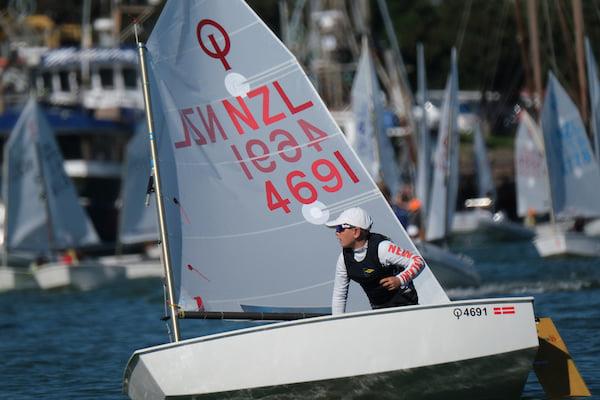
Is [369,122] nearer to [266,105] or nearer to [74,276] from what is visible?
[74,276]

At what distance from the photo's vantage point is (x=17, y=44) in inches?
2403

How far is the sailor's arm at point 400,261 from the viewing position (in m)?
10.4

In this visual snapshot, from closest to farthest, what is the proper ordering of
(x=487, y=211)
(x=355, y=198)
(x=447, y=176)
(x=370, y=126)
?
(x=355, y=198) → (x=447, y=176) → (x=370, y=126) → (x=487, y=211)

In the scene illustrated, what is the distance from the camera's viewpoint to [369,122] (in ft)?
105

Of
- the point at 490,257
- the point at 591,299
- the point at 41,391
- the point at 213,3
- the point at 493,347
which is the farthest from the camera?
the point at 490,257

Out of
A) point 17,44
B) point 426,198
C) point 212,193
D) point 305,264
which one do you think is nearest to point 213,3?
point 212,193

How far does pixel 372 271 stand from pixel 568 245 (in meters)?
19.1

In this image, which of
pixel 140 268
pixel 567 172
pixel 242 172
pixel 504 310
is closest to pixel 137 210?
pixel 140 268

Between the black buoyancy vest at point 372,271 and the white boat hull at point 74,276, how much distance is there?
20.0 metres

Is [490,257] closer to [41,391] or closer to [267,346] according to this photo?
[41,391]

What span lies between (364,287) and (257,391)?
1.19 meters

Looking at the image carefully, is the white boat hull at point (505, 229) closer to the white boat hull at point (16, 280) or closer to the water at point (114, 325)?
the water at point (114, 325)

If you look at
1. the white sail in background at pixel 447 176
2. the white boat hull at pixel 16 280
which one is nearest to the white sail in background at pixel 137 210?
the white boat hull at pixel 16 280

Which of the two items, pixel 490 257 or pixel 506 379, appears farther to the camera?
pixel 490 257
